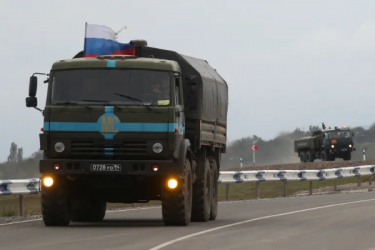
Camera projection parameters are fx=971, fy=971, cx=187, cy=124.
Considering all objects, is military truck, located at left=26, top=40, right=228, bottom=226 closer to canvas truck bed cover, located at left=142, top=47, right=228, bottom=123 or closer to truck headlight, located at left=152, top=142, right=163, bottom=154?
truck headlight, located at left=152, top=142, right=163, bottom=154

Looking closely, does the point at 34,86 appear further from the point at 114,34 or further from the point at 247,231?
the point at 247,231

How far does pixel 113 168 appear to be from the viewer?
16.1 m

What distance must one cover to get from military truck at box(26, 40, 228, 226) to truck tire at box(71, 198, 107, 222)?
135 cm

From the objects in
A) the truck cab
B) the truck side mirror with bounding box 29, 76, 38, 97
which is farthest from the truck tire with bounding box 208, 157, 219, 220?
the truck cab

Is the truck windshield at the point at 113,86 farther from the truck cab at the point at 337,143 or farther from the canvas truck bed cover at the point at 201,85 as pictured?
the truck cab at the point at 337,143

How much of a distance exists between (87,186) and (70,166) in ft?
3.11

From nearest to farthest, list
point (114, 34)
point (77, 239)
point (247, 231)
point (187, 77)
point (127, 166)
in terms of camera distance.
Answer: point (77, 239), point (247, 231), point (127, 166), point (187, 77), point (114, 34)

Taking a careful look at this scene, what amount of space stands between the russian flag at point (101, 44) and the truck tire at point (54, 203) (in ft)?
9.47

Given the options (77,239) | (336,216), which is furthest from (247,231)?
(336,216)

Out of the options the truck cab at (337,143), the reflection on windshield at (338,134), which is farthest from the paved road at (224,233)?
the reflection on windshield at (338,134)

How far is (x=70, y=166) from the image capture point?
53.1 feet

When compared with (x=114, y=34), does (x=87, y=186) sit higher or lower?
lower

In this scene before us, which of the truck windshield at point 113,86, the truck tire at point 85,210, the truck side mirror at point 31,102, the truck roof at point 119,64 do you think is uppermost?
the truck roof at point 119,64

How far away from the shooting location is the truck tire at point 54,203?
16547 millimetres
